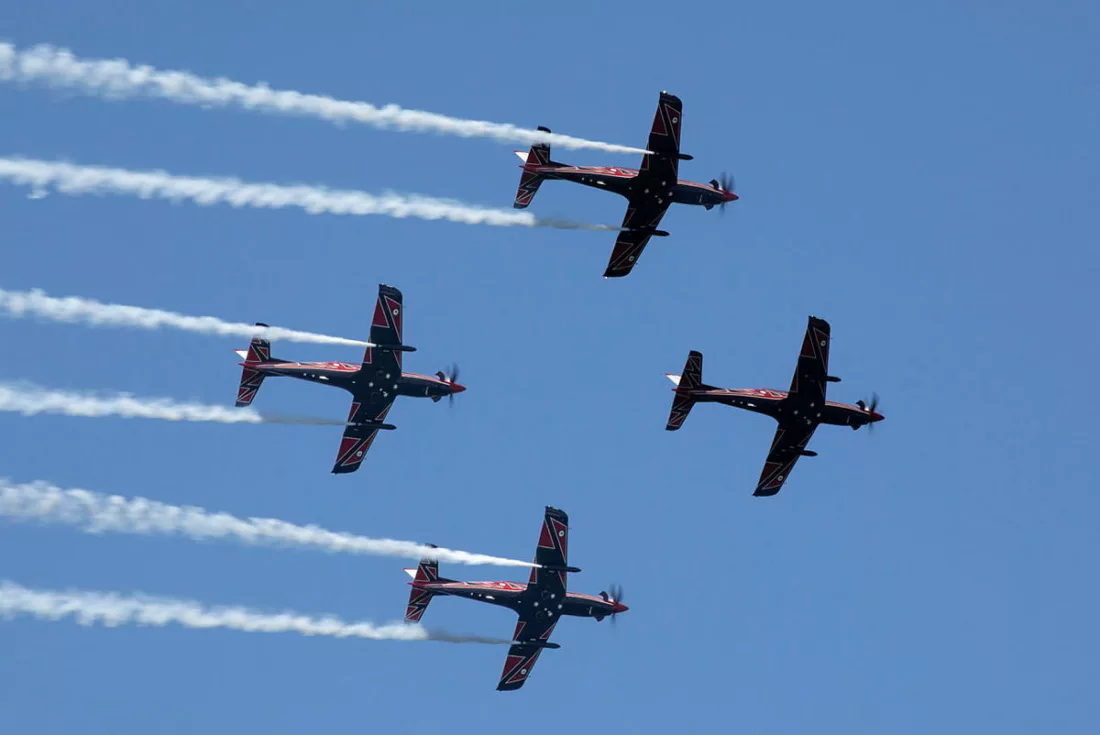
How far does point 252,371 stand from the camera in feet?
263

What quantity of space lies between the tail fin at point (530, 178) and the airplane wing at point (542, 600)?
13605 mm

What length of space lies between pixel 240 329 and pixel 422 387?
33.6ft

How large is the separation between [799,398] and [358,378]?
62.1ft

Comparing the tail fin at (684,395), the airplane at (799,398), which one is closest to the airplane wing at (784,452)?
the airplane at (799,398)

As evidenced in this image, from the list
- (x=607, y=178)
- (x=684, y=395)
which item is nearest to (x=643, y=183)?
(x=607, y=178)

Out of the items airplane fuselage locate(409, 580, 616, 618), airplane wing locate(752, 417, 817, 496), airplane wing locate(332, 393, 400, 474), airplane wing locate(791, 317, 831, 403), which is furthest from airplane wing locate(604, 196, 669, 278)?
airplane fuselage locate(409, 580, 616, 618)

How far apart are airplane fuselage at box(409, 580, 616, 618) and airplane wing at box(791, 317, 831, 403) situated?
1332 centimetres

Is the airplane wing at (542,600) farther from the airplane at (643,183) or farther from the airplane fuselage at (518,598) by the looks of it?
the airplane at (643,183)

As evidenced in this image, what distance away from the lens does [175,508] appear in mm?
65750

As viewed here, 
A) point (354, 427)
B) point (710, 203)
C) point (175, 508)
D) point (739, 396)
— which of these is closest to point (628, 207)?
point (710, 203)

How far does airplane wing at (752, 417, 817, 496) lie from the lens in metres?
78.8

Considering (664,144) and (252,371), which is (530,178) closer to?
(664,144)

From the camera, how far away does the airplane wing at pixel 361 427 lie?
267 ft

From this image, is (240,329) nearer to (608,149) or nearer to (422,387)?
(422,387)
